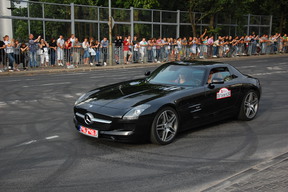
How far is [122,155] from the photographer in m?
5.68

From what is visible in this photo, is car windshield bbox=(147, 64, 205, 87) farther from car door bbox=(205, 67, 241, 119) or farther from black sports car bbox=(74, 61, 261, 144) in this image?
car door bbox=(205, 67, 241, 119)

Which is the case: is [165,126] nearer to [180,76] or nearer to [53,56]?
[180,76]

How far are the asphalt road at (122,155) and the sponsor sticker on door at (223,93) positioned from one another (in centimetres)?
67

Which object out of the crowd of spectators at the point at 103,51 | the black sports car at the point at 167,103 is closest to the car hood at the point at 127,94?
the black sports car at the point at 167,103

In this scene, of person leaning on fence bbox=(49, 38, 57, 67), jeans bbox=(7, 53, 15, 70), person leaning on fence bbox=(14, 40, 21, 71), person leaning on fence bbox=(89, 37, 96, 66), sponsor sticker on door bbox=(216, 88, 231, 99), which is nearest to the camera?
sponsor sticker on door bbox=(216, 88, 231, 99)

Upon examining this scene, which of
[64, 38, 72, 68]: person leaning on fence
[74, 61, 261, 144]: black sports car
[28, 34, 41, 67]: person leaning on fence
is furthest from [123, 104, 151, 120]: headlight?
[64, 38, 72, 68]: person leaning on fence

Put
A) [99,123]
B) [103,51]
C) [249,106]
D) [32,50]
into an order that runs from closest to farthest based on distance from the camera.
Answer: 1. [99,123]
2. [249,106]
3. [32,50]
4. [103,51]

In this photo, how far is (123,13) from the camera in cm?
2814

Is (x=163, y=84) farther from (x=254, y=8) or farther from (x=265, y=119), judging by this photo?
(x=254, y=8)

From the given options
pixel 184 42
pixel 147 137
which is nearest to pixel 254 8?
pixel 184 42

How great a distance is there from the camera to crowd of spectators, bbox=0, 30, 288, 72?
1889 cm

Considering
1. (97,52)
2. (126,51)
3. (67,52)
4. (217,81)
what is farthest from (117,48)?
(217,81)

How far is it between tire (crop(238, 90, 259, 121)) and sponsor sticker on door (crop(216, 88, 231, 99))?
Answer: 2.17 feet

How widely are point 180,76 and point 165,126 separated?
1.45 meters
